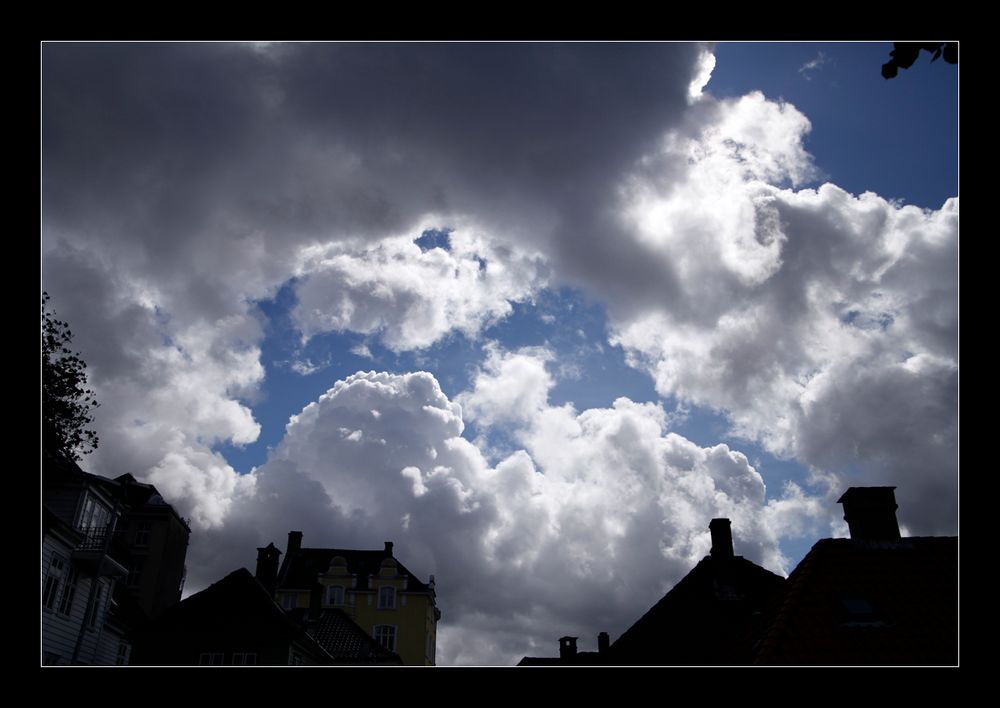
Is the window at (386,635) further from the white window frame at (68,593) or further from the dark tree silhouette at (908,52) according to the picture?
the dark tree silhouette at (908,52)

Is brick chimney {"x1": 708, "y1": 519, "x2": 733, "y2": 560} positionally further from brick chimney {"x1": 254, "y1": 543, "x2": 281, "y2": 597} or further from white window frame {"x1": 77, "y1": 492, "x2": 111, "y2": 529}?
brick chimney {"x1": 254, "y1": 543, "x2": 281, "y2": 597}

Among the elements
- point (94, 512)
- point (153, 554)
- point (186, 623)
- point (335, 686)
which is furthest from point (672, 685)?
point (153, 554)

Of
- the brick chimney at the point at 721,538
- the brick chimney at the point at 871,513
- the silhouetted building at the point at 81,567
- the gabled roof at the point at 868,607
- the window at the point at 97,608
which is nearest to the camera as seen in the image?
the gabled roof at the point at 868,607

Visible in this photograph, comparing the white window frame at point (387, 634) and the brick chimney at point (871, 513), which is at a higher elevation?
the brick chimney at point (871, 513)

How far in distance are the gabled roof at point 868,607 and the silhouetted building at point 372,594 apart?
42.0m

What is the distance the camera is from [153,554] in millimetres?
49156

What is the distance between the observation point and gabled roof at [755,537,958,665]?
65.7 feet

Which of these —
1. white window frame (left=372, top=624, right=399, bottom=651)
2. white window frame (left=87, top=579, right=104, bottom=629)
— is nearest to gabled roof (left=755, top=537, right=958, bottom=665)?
white window frame (left=87, top=579, right=104, bottom=629)

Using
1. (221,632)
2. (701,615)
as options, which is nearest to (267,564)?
(221,632)

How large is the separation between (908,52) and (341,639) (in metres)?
47.2

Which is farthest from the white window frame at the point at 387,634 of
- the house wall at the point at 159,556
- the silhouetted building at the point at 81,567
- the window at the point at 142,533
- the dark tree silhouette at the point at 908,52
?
the dark tree silhouette at the point at 908,52

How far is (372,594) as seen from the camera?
198 feet

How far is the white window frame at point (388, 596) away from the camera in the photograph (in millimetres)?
59688
